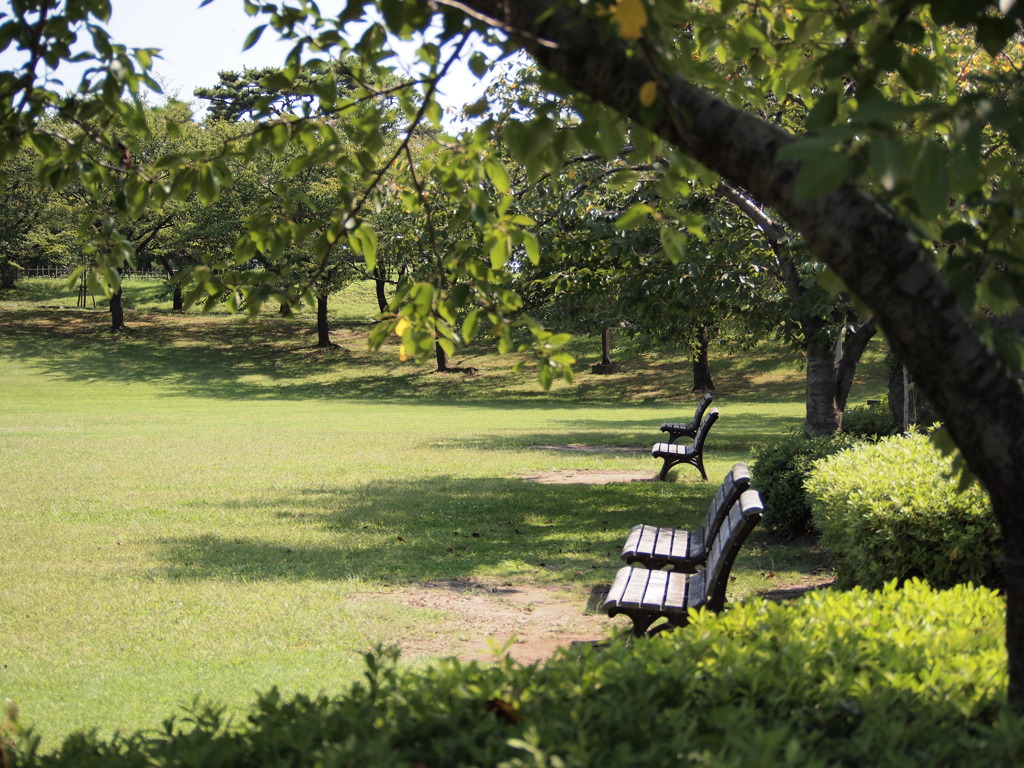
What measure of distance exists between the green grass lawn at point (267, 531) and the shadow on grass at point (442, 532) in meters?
0.04

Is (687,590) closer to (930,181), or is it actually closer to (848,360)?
(930,181)

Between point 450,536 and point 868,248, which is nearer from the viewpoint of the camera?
point 868,248

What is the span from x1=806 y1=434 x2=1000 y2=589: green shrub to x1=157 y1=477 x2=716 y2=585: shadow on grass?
8.60ft

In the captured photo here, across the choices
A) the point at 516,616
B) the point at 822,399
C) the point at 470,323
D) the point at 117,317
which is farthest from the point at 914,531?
the point at 117,317

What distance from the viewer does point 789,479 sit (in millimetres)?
9781

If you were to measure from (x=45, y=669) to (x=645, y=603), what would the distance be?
3508mm

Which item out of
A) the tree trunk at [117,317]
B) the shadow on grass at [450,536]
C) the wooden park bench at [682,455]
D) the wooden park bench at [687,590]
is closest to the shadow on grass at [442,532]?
the shadow on grass at [450,536]

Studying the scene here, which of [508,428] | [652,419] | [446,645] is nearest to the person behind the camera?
[446,645]

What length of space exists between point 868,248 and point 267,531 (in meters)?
8.76

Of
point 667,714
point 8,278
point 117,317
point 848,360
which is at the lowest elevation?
point 667,714

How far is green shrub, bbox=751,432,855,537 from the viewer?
9.72 m

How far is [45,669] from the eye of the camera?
5621 mm

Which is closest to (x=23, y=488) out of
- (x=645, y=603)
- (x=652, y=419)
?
(x=645, y=603)

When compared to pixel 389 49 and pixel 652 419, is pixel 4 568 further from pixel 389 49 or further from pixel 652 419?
pixel 652 419
